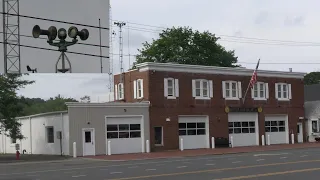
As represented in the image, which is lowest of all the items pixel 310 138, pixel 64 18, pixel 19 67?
pixel 310 138

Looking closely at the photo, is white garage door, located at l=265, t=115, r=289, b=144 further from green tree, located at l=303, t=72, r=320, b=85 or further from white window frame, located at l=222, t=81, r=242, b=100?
green tree, located at l=303, t=72, r=320, b=85

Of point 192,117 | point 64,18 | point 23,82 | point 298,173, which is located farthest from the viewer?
point 192,117

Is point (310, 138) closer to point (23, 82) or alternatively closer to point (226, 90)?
point (226, 90)

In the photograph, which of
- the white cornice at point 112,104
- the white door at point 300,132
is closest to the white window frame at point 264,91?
the white door at point 300,132

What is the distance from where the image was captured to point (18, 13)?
9367 mm

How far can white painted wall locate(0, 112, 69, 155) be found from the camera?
124ft

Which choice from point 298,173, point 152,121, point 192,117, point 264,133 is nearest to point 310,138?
point 264,133

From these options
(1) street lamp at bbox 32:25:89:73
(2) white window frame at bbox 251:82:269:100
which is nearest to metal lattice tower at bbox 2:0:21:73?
(1) street lamp at bbox 32:25:89:73

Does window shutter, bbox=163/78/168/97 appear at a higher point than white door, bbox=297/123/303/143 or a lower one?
higher

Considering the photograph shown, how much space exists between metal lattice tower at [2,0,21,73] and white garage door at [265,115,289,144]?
41492 mm

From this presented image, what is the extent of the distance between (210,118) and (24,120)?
17883mm

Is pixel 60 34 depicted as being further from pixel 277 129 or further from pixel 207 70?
pixel 277 129

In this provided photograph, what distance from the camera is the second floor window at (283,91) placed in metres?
49.3

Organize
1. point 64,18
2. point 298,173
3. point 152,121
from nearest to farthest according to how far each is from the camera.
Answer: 1. point 64,18
2. point 298,173
3. point 152,121
